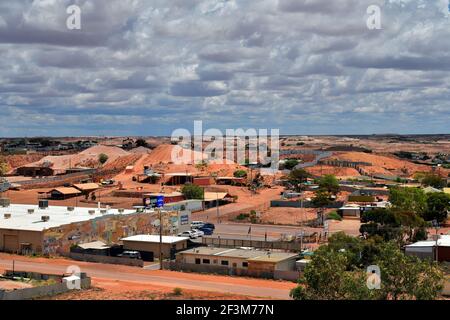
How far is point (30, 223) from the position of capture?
48.3m

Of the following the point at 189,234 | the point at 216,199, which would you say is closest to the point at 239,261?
the point at 189,234

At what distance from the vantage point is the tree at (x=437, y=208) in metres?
62.7

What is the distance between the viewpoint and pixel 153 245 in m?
46.4

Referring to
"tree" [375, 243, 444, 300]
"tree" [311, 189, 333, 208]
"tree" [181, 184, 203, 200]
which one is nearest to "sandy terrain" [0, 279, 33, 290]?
"tree" [375, 243, 444, 300]

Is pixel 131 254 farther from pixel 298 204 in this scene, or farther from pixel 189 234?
pixel 298 204

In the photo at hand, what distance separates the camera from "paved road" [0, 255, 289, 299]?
34344 mm

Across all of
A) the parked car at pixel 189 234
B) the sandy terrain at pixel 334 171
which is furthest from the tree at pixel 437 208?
the sandy terrain at pixel 334 171

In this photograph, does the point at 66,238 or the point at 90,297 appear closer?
the point at 90,297

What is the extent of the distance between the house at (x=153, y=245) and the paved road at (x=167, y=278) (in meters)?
4.81

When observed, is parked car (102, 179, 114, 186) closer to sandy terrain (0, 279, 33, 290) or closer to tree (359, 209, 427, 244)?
tree (359, 209, 427, 244)

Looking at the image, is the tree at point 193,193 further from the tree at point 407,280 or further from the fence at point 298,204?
the tree at point 407,280

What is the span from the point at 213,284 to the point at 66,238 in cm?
1506

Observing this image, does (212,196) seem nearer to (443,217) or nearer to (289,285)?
(443,217)
